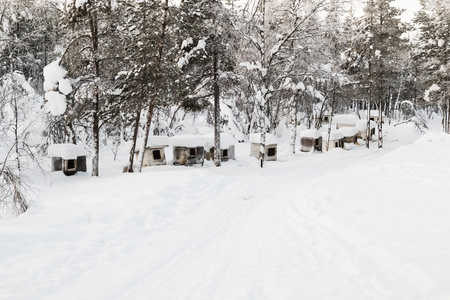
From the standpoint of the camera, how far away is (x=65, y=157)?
56.7 ft

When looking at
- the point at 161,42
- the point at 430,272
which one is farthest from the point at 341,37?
the point at 430,272

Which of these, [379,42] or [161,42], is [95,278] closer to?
[161,42]

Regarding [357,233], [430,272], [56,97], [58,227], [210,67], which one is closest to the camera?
[430,272]

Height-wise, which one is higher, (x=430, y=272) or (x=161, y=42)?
(x=161, y=42)

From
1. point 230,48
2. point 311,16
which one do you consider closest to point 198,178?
point 230,48

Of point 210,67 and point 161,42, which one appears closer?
point 161,42

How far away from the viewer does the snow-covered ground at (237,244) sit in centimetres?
387

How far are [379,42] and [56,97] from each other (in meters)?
22.1

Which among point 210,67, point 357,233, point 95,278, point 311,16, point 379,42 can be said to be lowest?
point 95,278

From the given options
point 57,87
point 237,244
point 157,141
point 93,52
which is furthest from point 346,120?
point 237,244

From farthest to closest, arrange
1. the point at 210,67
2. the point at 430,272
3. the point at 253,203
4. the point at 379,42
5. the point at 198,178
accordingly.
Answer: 1. the point at 379,42
2. the point at 210,67
3. the point at 198,178
4. the point at 253,203
5. the point at 430,272

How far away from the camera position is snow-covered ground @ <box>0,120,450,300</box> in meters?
3.87

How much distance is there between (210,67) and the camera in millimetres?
16250

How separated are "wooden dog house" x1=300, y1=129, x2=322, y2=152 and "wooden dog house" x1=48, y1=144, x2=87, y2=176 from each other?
17.5m
